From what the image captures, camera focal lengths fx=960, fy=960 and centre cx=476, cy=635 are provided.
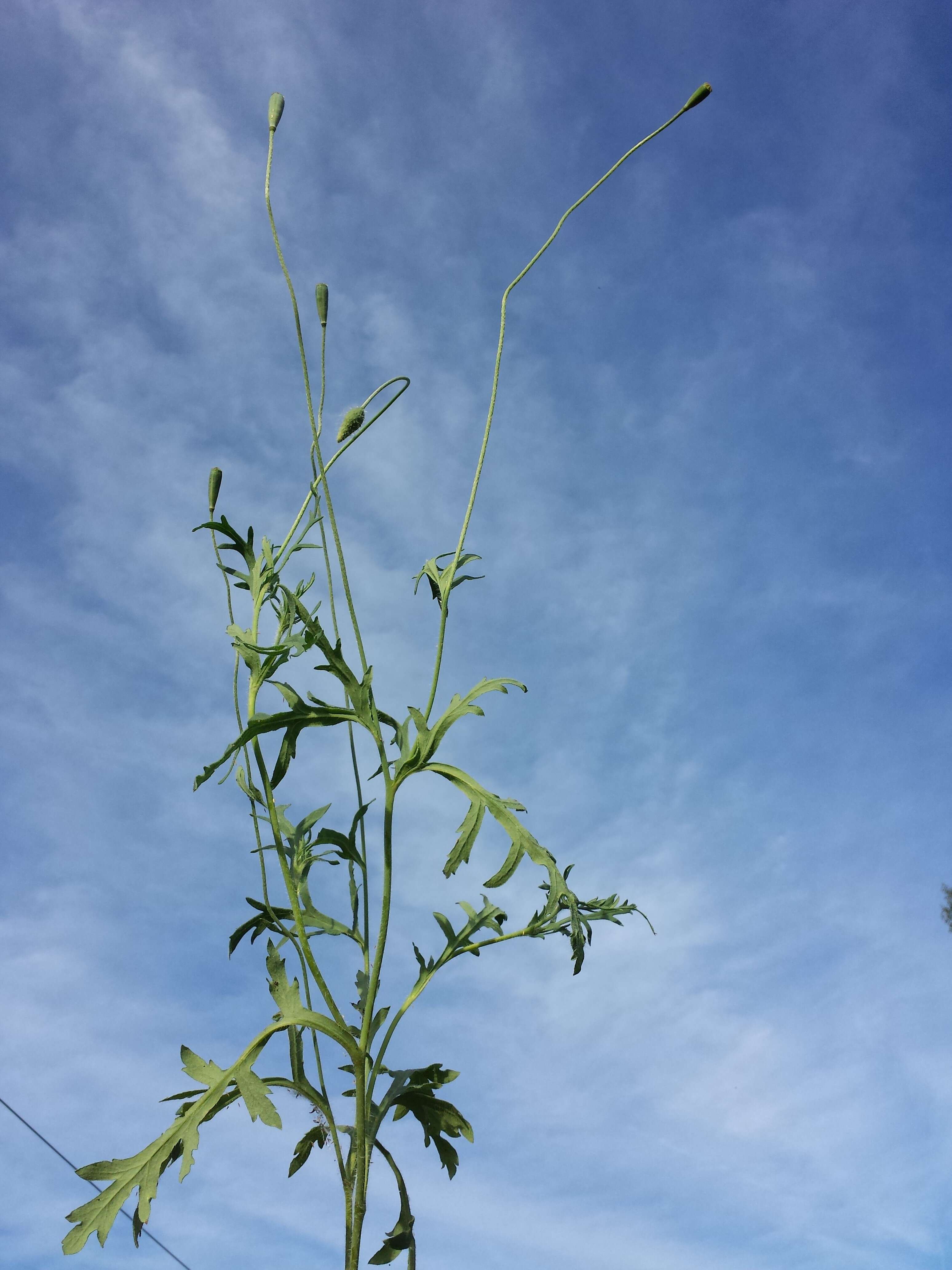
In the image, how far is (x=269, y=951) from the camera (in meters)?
2.52

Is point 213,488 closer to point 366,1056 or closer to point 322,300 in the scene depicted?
point 322,300

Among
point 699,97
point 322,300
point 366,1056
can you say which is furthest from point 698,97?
point 366,1056

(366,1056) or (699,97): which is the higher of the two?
(699,97)

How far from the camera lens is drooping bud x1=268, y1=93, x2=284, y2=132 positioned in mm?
2914

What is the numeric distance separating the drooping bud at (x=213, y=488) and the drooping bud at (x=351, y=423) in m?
0.39

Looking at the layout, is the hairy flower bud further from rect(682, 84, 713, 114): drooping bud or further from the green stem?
the green stem

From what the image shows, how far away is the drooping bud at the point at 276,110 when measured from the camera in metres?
2.91

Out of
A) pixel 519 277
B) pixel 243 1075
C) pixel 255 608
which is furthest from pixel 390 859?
pixel 519 277

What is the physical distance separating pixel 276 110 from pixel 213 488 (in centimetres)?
117

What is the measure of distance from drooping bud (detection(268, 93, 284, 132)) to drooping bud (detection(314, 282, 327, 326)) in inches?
19.0

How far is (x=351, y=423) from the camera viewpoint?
2883mm

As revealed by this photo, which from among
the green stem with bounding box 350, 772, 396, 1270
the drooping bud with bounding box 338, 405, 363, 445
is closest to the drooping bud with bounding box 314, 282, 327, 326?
the drooping bud with bounding box 338, 405, 363, 445

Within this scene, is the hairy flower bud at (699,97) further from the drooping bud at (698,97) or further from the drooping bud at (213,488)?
the drooping bud at (213,488)

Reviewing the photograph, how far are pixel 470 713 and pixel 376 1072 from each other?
3.08 feet
